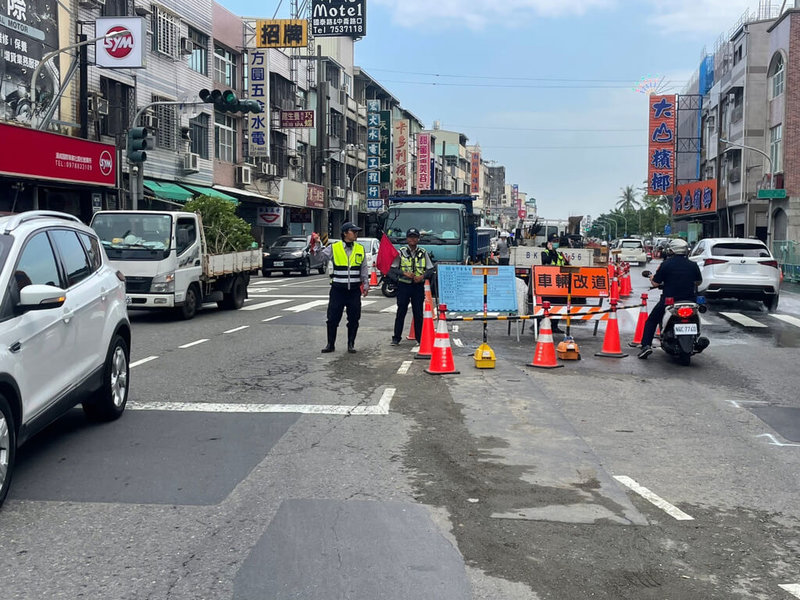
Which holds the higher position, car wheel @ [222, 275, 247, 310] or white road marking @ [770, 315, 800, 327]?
car wheel @ [222, 275, 247, 310]

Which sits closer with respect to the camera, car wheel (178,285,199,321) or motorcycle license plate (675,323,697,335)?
motorcycle license plate (675,323,697,335)

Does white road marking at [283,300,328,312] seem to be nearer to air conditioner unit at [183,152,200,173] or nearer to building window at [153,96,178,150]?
building window at [153,96,178,150]

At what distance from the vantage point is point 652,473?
6449 millimetres

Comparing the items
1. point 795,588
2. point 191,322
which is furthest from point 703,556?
point 191,322

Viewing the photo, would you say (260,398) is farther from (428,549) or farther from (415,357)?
(428,549)

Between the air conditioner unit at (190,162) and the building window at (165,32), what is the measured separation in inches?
150

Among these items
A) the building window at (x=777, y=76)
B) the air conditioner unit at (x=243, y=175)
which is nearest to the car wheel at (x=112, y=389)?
the air conditioner unit at (x=243, y=175)

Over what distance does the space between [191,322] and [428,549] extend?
1296 centimetres

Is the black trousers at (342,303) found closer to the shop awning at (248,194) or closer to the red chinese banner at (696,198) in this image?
the shop awning at (248,194)

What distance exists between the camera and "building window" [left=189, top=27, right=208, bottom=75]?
120ft

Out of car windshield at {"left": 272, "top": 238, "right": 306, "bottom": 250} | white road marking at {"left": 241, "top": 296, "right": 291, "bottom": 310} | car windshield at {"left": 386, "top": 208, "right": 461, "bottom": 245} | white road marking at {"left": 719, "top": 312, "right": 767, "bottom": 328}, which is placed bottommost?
white road marking at {"left": 719, "top": 312, "right": 767, "bottom": 328}

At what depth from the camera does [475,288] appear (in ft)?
47.1

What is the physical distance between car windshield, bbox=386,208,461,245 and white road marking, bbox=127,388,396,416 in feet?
48.7

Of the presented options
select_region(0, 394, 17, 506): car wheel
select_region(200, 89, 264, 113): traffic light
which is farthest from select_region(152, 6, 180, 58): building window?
select_region(0, 394, 17, 506): car wheel
